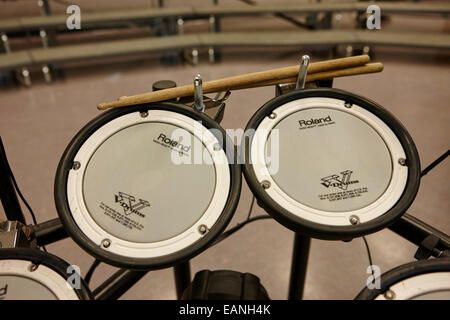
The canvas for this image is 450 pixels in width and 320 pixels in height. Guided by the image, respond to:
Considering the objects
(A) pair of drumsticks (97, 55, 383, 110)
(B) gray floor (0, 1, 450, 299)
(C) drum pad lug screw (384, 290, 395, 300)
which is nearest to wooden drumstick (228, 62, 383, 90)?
(A) pair of drumsticks (97, 55, 383, 110)

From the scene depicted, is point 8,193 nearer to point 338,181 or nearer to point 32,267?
point 32,267

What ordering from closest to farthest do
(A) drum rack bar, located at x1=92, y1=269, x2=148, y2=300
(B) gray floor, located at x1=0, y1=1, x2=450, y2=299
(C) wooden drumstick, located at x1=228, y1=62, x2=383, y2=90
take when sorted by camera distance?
(C) wooden drumstick, located at x1=228, y1=62, x2=383, y2=90
(A) drum rack bar, located at x1=92, y1=269, x2=148, y2=300
(B) gray floor, located at x1=0, y1=1, x2=450, y2=299

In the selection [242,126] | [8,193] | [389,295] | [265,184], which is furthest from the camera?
[242,126]

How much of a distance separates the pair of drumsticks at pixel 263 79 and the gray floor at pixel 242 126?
893mm

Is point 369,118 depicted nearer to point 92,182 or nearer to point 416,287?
point 416,287

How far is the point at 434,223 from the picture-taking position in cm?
158

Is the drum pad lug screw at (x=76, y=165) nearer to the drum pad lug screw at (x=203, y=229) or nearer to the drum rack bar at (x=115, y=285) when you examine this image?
the drum pad lug screw at (x=203, y=229)

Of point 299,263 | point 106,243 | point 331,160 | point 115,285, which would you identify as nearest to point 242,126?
point 299,263

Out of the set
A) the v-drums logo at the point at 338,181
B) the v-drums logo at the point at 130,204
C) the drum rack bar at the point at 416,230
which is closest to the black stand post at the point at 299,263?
the drum rack bar at the point at 416,230

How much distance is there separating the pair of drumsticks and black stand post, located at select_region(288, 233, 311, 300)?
16.6 inches

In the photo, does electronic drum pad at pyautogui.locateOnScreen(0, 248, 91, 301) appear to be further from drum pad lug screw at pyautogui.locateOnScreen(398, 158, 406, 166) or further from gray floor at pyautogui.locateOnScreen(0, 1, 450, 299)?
gray floor at pyautogui.locateOnScreen(0, 1, 450, 299)

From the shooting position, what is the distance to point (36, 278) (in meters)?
0.53

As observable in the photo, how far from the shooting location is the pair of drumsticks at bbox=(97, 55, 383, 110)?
0.69m

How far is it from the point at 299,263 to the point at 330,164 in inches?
17.7
